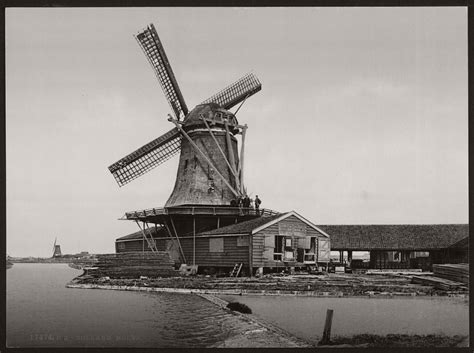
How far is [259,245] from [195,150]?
326 inches

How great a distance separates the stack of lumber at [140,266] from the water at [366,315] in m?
10.1

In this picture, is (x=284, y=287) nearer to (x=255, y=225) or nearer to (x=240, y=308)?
(x=240, y=308)

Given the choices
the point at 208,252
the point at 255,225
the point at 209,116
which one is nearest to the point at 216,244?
the point at 208,252

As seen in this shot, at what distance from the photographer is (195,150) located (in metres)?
33.9

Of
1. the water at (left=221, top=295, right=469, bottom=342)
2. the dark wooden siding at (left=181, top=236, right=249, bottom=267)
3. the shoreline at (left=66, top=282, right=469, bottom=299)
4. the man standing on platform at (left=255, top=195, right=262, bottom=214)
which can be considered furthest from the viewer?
the man standing on platform at (left=255, top=195, right=262, bottom=214)

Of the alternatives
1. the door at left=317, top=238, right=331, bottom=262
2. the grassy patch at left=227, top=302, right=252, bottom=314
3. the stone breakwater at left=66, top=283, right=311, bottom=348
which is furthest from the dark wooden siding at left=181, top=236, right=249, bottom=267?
the stone breakwater at left=66, top=283, right=311, bottom=348

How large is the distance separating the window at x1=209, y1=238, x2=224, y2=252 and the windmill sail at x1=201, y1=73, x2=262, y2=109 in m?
9.38

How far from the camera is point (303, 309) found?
1642cm

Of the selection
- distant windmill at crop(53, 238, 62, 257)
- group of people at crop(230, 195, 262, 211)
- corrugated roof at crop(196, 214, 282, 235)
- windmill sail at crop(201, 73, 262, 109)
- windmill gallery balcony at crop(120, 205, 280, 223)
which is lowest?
distant windmill at crop(53, 238, 62, 257)

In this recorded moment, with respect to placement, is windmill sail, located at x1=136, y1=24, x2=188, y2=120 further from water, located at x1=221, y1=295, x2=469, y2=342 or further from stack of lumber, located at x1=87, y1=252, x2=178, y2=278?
water, located at x1=221, y1=295, x2=469, y2=342

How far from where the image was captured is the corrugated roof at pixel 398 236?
3778cm

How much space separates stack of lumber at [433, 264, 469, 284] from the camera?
75.7 feet

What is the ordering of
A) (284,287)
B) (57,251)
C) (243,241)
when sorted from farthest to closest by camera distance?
(57,251) < (243,241) < (284,287)

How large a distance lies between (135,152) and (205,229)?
20.6ft
